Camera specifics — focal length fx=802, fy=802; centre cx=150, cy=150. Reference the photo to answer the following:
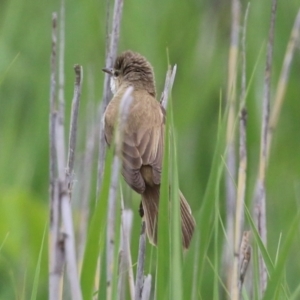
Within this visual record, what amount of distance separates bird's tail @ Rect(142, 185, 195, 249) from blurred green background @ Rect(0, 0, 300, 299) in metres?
0.80

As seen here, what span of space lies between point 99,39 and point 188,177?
3.06ft

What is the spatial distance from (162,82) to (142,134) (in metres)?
1.00

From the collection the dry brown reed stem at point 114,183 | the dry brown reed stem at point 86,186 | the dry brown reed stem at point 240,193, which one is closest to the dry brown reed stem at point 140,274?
the dry brown reed stem at point 114,183

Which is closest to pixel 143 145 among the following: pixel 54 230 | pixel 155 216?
pixel 155 216

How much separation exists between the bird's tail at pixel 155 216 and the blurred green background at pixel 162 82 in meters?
0.80

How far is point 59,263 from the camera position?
6.36 ft

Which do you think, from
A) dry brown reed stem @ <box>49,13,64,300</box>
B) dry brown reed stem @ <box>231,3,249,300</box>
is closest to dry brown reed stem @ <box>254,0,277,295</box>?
dry brown reed stem @ <box>231,3,249,300</box>

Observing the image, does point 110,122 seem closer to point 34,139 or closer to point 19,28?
point 34,139

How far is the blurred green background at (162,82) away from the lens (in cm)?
438

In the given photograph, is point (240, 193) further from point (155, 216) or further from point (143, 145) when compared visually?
point (143, 145)

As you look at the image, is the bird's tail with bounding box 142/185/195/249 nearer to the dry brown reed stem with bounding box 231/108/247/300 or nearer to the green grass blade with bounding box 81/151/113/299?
the dry brown reed stem with bounding box 231/108/247/300

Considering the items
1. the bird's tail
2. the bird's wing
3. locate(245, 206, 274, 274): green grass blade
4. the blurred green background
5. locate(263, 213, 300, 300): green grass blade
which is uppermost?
the blurred green background

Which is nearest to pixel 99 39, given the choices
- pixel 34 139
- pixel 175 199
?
pixel 34 139

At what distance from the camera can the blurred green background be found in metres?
4.38
